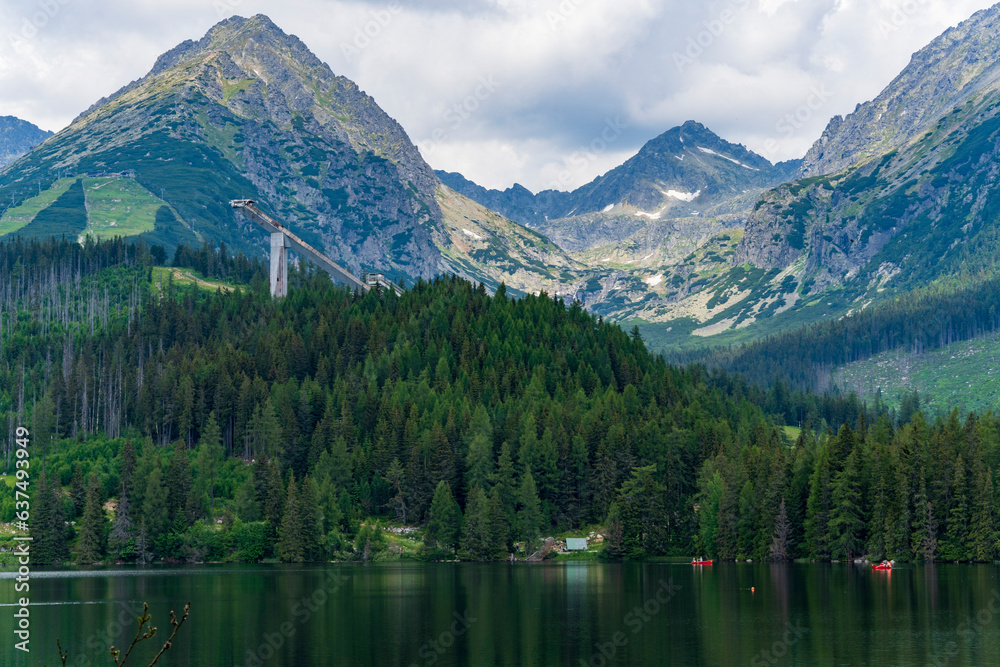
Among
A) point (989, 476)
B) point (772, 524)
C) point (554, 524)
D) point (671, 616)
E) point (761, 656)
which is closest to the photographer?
point (761, 656)

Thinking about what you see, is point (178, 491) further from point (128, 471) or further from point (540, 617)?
point (540, 617)

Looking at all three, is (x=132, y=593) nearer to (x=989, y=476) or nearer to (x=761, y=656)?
(x=761, y=656)

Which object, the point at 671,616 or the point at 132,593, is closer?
the point at 671,616

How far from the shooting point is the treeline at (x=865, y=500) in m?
152

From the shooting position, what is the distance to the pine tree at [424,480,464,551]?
178625 millimetres

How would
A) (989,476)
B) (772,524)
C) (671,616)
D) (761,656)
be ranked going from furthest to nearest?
(772,524)
(989,476)
(671,616)
(761,656)

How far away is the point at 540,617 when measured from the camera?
9712 cm

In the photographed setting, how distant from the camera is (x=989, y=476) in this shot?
492ft

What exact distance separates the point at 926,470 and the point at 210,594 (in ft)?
329

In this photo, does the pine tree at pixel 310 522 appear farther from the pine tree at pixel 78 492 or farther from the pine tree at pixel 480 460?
the pine tree at pixel 78 492

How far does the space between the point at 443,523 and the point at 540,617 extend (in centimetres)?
8288

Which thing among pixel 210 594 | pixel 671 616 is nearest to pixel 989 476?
pixel 671 616

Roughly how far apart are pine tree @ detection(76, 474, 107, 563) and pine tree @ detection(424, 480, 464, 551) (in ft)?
174

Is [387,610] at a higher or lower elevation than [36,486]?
lower
